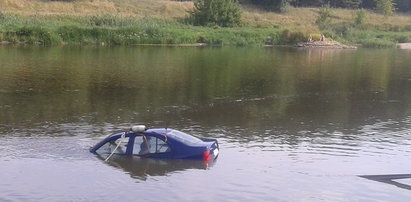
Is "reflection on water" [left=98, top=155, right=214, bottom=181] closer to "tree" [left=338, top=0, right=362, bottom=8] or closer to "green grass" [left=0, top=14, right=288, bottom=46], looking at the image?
"green grass" [left=0, top=14, right=288, bottom=46]

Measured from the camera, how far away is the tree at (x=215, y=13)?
9969cm

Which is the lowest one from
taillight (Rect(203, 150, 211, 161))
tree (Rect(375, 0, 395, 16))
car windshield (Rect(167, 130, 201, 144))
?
taillight (Rect(203, 150, 211, 161))

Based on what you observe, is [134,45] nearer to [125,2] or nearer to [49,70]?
[125,2]

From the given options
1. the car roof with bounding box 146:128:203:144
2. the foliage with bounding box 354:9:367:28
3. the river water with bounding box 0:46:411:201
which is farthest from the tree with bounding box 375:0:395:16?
the car roof with bounding box 146:128:203:144

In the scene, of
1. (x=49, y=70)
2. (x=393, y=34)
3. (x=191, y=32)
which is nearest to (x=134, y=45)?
(x=191, y=32)

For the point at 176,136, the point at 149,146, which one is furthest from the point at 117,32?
the point at 176,136

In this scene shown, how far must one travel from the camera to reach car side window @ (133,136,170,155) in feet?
78.3

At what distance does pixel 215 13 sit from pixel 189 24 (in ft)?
13.4

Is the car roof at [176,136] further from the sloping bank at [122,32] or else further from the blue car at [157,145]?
the sloping bank at [122,32]

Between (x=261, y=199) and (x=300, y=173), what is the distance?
125 inches

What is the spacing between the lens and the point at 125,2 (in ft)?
343

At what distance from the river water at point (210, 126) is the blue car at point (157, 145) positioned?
13.4 inches

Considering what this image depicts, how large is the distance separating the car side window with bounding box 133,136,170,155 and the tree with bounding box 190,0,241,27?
76300 millimetres

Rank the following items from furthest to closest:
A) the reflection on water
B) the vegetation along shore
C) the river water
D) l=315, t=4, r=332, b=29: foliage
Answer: l=315, t=4, r=332, b=29: foliage < the vegetation along shore < the reflection on water < the river water
